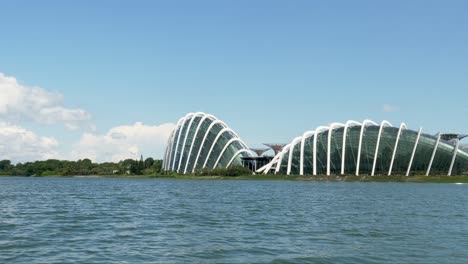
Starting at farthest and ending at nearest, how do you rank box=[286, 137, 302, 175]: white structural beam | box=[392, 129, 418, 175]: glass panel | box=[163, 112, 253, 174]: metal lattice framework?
box=[163, 112, 253, 174]: metal lattice framework < box=[286, 137, 302, 175]: white structural beam < box=[392, 129, 418, 175]: glass panel

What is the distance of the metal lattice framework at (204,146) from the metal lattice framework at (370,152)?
2601 centimetres

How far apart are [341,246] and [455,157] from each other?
11015 cm

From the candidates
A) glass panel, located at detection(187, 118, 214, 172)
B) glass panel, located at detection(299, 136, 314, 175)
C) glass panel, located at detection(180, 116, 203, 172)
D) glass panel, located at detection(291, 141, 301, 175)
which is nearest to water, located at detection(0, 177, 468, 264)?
glass panel, located at detection(299, 136, 314, 175)

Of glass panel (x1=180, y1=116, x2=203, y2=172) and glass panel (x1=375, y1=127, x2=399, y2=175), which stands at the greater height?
glass panel (x1=375, y1=127, x2=399, y2=175)

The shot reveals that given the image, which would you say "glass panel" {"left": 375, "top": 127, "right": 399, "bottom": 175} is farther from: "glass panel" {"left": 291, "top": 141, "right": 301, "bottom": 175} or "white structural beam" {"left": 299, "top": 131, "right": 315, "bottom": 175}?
"glass panel" {"left": 291, "top": 141, "right": 301, "bottom": 175}

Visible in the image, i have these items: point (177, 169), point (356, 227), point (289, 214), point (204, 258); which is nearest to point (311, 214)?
point (289, 214)

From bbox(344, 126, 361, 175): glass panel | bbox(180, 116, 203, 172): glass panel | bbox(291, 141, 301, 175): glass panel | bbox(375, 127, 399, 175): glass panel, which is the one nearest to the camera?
bbox(375, 127, 399, 175): glass panel

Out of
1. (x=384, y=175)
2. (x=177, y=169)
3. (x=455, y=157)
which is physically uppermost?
(x=455, y=157)

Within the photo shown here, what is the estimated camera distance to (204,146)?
511 feet

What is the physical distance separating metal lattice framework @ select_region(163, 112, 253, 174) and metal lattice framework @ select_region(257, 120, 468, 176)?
2601 centimetres

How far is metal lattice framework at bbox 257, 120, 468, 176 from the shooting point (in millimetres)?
121688

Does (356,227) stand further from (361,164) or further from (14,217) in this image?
(361,164)

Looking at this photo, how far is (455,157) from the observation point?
121 meters

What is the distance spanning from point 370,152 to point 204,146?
51.8 meters
